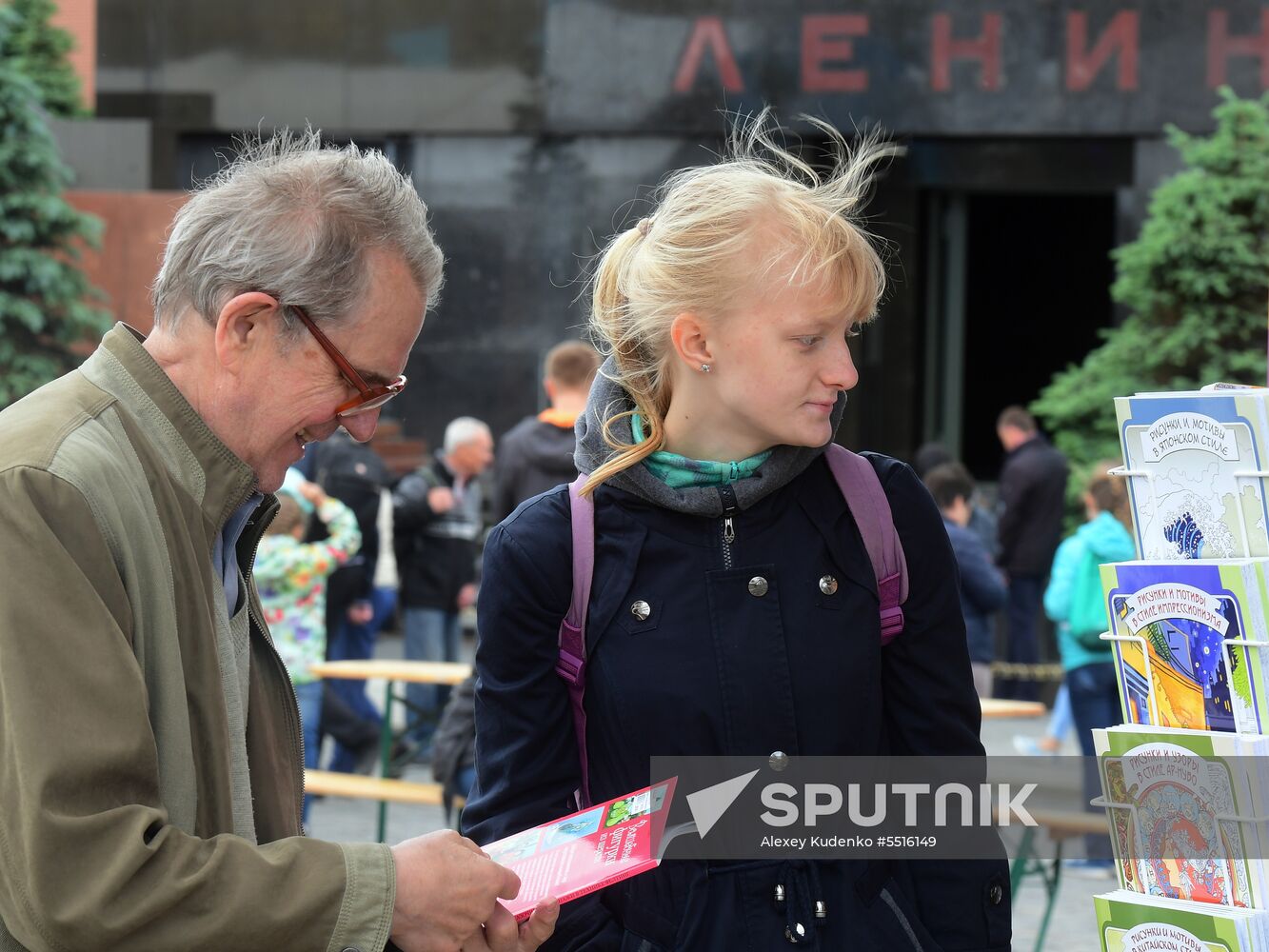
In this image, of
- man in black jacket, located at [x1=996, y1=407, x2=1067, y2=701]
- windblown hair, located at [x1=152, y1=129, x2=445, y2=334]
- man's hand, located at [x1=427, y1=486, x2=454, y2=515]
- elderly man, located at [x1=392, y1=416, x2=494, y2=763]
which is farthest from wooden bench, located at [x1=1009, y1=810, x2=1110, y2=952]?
man in black jacket, located at [x1=996, y1=407, x2=1067, y2=701]

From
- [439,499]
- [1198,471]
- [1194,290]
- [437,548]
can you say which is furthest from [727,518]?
[1194,290]

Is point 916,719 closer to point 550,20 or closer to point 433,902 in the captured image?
point 433,902

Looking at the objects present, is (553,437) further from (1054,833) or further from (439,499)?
(439,499)

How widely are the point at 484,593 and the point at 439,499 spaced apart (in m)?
7.67

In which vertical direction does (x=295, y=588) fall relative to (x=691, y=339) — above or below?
above

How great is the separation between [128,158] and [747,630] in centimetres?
1637

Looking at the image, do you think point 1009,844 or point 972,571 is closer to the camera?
point 1009,844

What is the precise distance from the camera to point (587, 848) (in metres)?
2.22

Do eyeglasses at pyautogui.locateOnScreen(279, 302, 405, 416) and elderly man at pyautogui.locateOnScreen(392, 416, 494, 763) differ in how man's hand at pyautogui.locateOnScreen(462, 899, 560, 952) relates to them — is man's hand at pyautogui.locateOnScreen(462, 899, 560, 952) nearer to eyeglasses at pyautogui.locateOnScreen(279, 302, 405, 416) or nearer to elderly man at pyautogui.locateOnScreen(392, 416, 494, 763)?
eyeglasses at pyautogui.locateOnScreen(279, 302, 405, 416)

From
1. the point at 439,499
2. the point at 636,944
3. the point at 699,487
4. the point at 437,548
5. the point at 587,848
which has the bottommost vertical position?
the point at 636,944

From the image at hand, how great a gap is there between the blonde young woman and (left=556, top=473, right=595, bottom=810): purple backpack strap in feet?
0.04

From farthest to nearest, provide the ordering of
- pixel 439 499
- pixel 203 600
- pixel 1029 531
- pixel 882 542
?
1. pixel 1029 531
2. pixel 439 499
3. pixel 882 542
4. pixel 203 600

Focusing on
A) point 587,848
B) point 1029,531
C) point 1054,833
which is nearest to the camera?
point 587,848

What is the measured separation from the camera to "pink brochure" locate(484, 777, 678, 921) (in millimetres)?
2131
